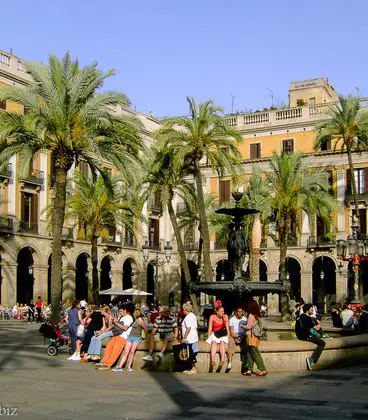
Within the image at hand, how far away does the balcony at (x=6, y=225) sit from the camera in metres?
39.4

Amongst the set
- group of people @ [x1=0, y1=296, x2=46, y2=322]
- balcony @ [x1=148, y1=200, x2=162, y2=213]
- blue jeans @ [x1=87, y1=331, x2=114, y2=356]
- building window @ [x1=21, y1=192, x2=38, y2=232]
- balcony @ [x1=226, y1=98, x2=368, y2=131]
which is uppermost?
balcony @ [x1=226, y1=98, x2=368, y2=131]

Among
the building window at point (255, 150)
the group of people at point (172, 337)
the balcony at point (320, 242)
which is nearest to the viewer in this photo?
the group of people at point (172, 337)

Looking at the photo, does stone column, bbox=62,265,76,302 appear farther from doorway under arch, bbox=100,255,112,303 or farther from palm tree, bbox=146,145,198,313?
palm tree, bbox=146,145,198,313

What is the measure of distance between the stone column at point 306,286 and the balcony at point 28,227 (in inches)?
754

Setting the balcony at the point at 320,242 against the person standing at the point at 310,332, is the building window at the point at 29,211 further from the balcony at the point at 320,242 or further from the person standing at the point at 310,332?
the person standing at the point at 310,332

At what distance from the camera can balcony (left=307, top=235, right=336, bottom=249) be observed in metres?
49.3

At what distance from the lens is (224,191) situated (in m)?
53.8

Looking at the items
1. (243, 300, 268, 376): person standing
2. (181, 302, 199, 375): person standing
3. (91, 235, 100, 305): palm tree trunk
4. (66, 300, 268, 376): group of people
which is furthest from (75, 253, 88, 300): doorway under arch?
(243, 300, 268, 376): person standing

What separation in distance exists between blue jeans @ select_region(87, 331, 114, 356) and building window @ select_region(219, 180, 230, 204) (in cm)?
3859

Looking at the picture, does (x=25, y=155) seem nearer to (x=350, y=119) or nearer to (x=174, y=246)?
(x=350, y=119)

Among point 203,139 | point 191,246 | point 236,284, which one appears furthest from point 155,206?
point 236,284

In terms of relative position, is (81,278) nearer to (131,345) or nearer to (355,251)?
(355,251)

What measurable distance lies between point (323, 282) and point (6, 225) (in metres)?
23.6

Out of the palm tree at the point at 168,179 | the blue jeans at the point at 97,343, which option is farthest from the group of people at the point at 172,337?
the palm tree at the point at 168,179
